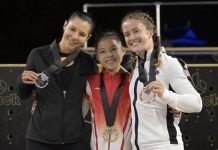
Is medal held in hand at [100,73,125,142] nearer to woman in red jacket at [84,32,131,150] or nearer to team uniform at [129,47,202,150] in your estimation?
woman in red jacket at [84,32,131,150]

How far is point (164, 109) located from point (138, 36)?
0.44 metres

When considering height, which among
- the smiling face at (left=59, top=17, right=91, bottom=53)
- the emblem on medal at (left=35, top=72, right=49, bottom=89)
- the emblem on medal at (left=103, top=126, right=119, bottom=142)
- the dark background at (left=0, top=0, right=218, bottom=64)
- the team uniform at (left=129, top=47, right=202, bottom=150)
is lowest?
the emblem on medal at (left=103, top=126, right=119, bottom=142)

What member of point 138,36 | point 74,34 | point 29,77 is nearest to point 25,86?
point 29,77

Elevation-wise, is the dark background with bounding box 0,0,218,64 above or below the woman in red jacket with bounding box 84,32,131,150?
above

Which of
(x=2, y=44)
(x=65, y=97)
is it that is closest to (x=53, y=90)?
(x=65, y=97)

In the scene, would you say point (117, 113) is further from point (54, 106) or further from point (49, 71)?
point (49, 71)

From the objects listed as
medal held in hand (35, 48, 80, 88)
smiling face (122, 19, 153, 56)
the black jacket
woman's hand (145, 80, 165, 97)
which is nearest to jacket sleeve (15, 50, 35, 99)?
the black jacket

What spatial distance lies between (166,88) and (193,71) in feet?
4.57

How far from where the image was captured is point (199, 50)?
3949 mm

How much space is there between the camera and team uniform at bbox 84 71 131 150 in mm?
2803

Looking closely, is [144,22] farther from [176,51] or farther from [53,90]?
[176,51]

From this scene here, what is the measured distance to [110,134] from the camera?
2.82m

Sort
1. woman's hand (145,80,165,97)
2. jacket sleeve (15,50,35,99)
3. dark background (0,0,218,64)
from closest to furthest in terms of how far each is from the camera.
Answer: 1. woman's hand (145,80,165,97)
2. jacket sleeve (15,50,35,99)
3. dark background (0,0,218,64)

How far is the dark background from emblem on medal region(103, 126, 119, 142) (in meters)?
5.16
